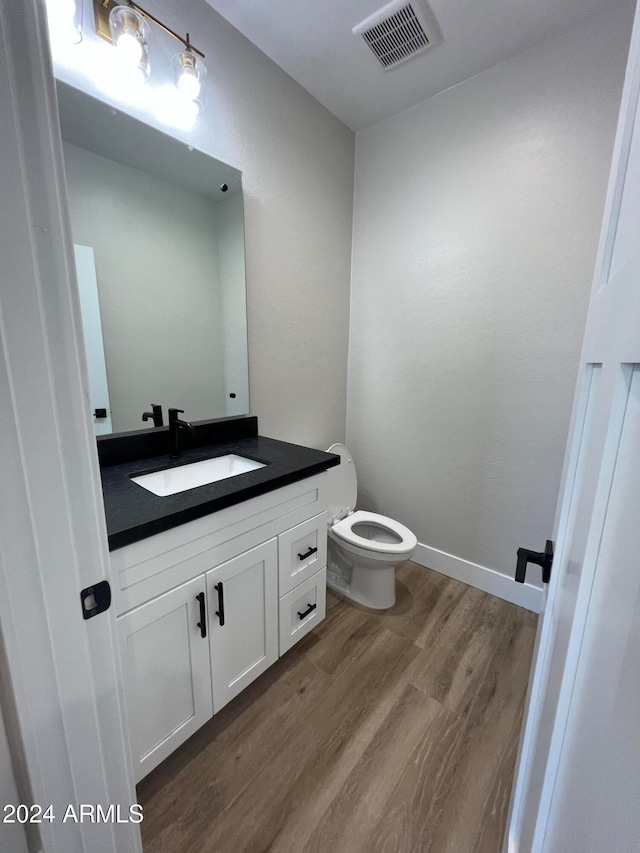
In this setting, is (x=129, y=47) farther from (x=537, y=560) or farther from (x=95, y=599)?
(x=537, y=560)

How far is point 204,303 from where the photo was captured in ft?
4.92

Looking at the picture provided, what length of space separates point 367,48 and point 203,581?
7.18ft

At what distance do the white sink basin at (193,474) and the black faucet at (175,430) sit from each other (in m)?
0.09

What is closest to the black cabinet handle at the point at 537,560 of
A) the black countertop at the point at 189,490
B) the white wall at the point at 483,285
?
the black countertop at the point at 189,490

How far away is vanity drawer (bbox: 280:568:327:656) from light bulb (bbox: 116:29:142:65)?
1.93 meters

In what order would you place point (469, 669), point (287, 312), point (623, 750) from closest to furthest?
point (623, 750) < point (469, 669) < point (287, 312)

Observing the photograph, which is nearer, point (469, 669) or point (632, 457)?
point (632, 457)

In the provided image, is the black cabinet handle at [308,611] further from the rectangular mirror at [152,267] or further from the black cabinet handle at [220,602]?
the rectangular mirror at [152,267]

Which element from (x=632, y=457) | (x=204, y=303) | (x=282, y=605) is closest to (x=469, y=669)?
(x=282, y=605)

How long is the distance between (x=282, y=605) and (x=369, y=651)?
1.73 feet

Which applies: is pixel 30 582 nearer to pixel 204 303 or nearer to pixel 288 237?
pixel 204 303

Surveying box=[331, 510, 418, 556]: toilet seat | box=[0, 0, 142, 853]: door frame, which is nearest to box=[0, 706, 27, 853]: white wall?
box=[0, 0, 142, 853]: door frame

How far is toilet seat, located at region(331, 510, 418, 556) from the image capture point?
1.60m

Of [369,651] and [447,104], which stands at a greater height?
[447,104]
